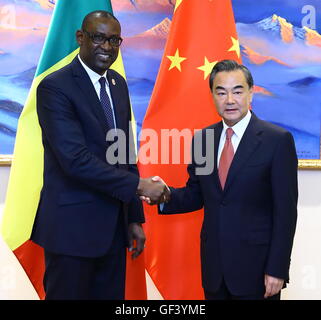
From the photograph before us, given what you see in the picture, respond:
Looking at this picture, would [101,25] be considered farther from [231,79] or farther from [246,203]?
[246,203]

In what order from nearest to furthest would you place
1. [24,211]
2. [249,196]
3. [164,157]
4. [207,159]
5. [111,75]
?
[249,196] → [207,159] → [111,75] → [24,211] → [164,157]

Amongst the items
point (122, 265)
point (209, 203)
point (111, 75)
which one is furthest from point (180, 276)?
point (111, 75)

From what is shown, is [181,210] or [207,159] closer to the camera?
[207,159]

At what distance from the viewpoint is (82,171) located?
1.56 metres

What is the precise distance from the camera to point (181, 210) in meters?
1.80

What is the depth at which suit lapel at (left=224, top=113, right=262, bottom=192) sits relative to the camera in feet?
5.14

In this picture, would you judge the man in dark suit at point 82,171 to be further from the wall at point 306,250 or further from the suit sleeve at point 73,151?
the wall at point 306,250

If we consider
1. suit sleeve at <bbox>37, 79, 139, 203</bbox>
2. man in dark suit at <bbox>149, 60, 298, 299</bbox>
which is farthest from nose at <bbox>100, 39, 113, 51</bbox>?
man in dark suit at <bbox>149, 60, 298, 299</bbox>

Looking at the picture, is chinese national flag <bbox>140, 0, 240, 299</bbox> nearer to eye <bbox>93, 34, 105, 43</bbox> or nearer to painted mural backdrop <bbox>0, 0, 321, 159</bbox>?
painted mural backdrop <bbox>0, 0, 321, 159</bbox>

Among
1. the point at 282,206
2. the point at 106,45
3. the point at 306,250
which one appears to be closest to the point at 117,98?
the point at 106,45

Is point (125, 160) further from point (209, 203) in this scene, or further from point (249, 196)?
point (249, 196)

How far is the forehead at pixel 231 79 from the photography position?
162cm

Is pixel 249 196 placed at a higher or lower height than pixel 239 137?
lower
